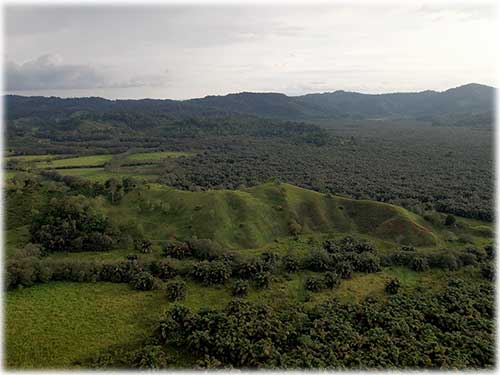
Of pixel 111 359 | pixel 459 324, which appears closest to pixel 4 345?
pixel 111 359

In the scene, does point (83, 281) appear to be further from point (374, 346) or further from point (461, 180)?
point (461, 180)

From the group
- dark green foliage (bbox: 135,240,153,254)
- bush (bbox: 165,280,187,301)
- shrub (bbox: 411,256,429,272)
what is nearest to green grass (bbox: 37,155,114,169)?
dark green foliage (bbox: 135,240,153,254)

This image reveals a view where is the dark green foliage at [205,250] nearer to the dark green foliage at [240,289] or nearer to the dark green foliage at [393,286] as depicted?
the dark green foliage at [240,289]

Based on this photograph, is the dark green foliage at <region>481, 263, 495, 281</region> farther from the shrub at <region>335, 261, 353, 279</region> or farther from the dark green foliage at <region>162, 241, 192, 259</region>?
the dark green foliage at <region>162, 241, 192, 259</region>

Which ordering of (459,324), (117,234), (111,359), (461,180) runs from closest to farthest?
1. (111,359)
2. (459,324)
3. (117,234)
4. (461,180)

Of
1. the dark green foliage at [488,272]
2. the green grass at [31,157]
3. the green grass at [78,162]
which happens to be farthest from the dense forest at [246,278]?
the green grass at [31,157]

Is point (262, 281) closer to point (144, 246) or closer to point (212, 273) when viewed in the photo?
point (212, 273)
